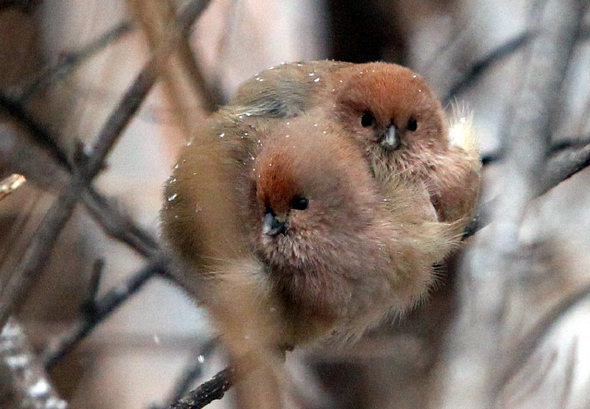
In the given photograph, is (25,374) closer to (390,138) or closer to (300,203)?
(300,203)

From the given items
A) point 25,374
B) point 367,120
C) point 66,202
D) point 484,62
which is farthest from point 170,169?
point 484,62

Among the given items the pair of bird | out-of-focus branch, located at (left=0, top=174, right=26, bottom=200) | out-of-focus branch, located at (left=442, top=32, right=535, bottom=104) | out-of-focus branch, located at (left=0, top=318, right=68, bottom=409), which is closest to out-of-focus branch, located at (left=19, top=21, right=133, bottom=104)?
the pair of bird

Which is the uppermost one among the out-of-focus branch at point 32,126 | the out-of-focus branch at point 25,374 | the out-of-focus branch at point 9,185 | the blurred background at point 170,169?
the out-of-focus branch at point 9,185

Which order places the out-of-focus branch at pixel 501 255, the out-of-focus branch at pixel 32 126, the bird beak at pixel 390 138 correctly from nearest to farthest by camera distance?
the out-of-focus branch at pixel 501 255 < the bird beak at pixel 390 138 < the out-of-focus branch at pixel 32 126

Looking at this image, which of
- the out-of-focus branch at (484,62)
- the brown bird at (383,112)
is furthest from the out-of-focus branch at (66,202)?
the out-of-focus branch at (484,62)

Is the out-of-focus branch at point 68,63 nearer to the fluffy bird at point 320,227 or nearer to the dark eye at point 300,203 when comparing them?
the fluffy bird at point 320,227

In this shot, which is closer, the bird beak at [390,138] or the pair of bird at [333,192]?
the pair of bird at [333,192]

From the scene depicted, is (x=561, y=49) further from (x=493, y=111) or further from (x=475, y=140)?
(x=493, y=111)

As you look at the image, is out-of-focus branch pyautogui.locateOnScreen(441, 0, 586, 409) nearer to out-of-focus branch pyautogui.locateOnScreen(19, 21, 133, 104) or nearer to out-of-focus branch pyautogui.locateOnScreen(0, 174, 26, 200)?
out-of-focus branch pyautogui.locateOnScreen(0, 174, 26, 200)
